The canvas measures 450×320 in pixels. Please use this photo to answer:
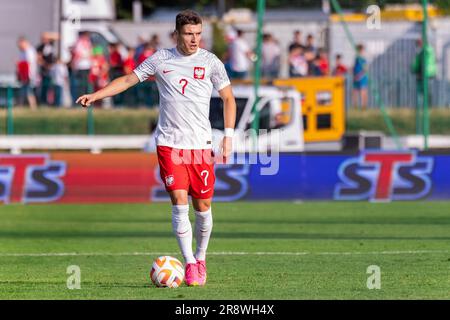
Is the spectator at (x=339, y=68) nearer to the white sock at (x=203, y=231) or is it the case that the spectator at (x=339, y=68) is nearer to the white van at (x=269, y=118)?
the white van at (x=269, y=118)

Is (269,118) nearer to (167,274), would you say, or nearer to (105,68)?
(105,68)

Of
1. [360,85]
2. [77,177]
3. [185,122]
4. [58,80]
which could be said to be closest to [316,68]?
[360,85]

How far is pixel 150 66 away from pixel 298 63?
2016 cm

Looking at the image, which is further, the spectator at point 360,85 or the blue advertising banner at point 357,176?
the spectator at point 360,85

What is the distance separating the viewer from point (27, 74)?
105ft

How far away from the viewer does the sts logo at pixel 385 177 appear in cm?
2388

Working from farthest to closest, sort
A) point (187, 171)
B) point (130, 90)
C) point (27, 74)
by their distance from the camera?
point (27, 74)
point (130, 90)
point (187, 171)

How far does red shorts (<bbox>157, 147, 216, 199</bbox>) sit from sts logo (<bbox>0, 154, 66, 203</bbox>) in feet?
39.8

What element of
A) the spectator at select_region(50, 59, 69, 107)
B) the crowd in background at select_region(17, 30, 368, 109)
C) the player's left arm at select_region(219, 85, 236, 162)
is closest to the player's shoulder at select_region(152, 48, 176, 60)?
the player's left arm at select_region(219, 85, 236, 162)

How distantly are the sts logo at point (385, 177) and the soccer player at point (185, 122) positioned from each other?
470 inches

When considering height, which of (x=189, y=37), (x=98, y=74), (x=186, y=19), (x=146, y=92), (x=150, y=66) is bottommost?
(x=146, y=92)

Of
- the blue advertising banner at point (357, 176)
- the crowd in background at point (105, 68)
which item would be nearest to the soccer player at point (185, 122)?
the blue advertising banner at point (357, 176)

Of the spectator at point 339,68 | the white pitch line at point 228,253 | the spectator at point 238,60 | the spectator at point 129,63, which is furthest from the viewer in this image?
the spectator at point 339,68

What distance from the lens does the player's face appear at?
1174 centimetres
